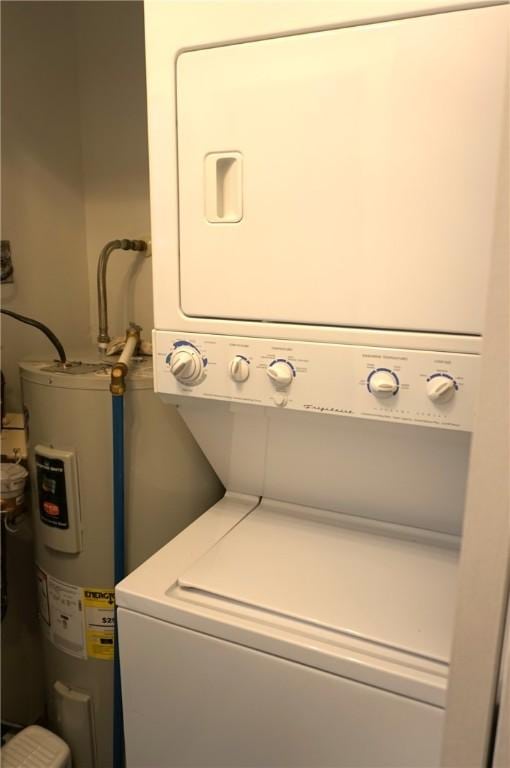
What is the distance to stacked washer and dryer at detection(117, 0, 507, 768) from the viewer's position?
2.97ft

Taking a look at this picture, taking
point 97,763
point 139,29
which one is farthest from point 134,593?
point 139,29

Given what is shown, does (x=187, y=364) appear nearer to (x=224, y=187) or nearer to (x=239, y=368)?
(x=239, y=368)

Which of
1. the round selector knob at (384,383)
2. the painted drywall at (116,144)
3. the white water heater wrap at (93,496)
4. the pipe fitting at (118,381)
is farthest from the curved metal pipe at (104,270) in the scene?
the round selector knob at (384,383)

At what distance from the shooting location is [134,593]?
1.09 meters

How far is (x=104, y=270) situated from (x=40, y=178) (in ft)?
1.17

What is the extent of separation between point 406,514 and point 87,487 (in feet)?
2.60

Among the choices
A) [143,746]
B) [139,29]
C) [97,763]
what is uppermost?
[139,29]

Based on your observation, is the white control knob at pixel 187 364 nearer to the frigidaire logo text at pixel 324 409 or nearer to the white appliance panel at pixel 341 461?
the white appliance panel at pixel 341 461

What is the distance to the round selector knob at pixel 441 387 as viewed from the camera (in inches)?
37.9

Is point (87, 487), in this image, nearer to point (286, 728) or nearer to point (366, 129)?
point (286, 728)

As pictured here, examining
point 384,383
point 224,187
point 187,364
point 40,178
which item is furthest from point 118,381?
point 40,178

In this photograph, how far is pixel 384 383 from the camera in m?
1.00

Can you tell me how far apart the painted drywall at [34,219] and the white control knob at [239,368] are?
879 mm

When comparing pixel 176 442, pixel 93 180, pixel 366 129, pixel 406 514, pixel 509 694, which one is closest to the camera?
pixel 509 694
